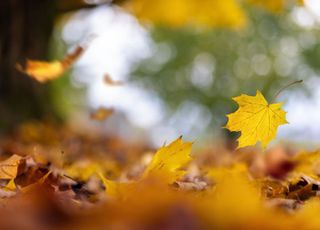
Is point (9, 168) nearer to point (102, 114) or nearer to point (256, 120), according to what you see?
point (256, 120)

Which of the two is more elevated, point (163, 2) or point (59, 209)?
point (163, 2)

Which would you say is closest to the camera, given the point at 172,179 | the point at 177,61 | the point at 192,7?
the point at 172,179

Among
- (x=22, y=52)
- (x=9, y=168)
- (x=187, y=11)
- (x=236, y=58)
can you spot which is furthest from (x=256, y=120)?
(x=236, y=58)

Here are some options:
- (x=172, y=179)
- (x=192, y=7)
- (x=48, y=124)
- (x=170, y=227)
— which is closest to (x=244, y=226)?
(x=170, y=227)

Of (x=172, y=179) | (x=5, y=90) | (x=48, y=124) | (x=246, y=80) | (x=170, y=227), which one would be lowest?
(x=170, y=227)

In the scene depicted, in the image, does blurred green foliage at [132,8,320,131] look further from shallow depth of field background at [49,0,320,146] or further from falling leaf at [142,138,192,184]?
falling leaf at [142,138,192,184]

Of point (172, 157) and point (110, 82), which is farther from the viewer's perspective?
point (110, 82)

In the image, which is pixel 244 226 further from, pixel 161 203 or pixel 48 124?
pixel 48 124

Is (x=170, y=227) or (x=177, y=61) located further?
(x=177, y=61)
